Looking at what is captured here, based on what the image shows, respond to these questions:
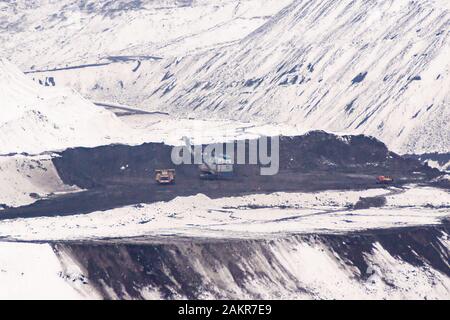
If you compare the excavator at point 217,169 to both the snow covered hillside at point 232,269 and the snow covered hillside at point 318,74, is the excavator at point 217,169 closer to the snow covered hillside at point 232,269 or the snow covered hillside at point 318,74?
the snow covered hillside at point 318,74

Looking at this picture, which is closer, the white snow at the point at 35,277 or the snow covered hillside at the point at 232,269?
the white snow at the point at 35,277

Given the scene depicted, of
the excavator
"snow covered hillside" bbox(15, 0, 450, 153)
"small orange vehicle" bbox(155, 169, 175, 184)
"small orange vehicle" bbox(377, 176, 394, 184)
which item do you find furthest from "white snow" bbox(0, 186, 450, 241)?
"snow covered hillside" bbox(15, 0, 450, 153)

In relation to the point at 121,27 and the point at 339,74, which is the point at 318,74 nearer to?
the point at 339,74

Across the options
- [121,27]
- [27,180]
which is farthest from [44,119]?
[121,27]

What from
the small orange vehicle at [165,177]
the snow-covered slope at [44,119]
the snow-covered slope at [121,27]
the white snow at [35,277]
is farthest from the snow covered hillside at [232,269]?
the snow-covered slope at [121,27]
